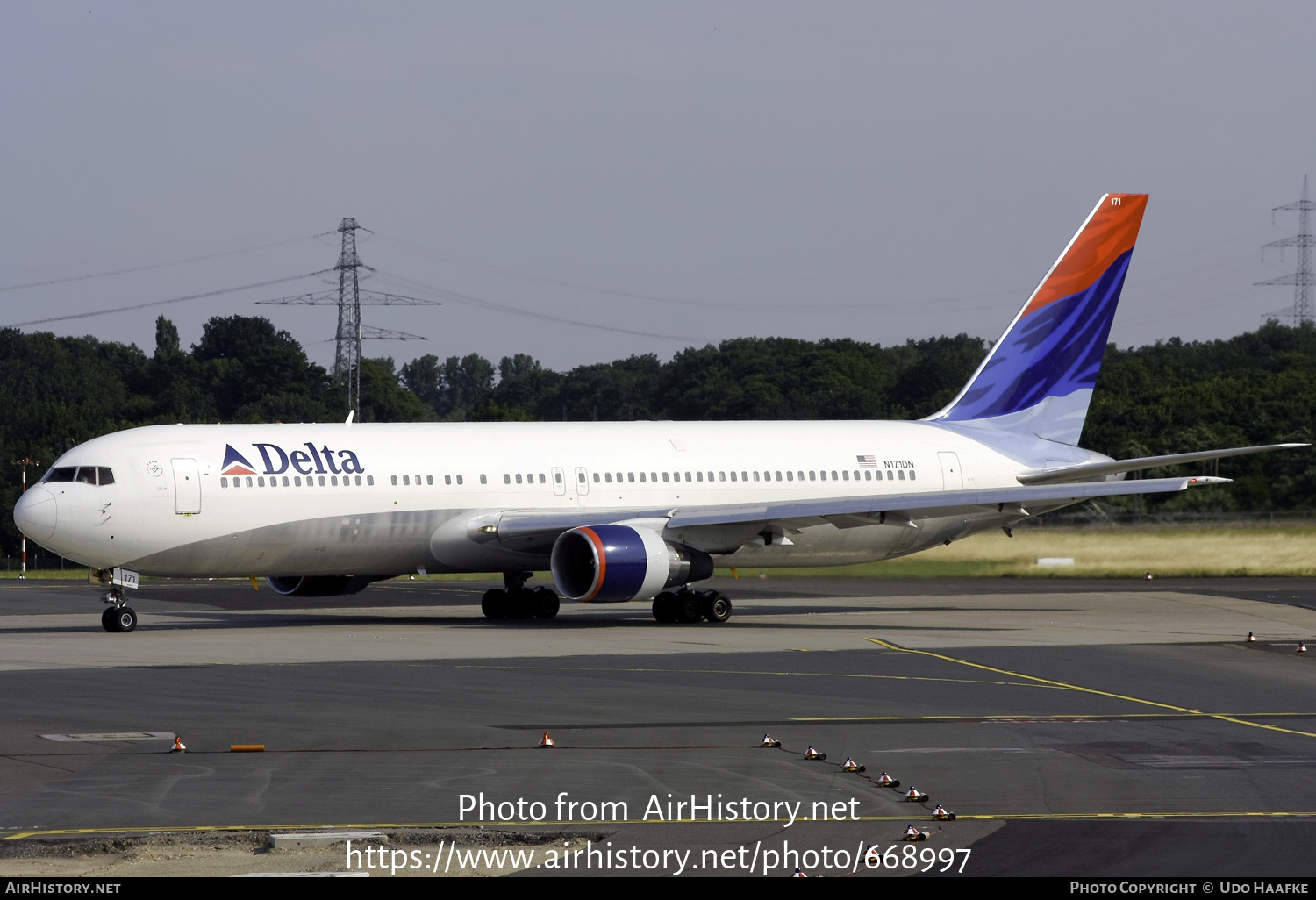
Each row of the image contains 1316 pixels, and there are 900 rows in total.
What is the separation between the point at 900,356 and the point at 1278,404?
213ft

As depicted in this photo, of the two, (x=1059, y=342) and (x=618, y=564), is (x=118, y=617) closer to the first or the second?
(x=618, y=564)

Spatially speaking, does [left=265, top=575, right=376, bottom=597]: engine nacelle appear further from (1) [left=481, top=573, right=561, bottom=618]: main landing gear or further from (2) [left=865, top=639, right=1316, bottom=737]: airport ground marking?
(2) [left=865, top=639, right=1316, bottom=737]: airport ground marking

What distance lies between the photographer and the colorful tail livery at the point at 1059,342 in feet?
134

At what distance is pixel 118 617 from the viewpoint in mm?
30906

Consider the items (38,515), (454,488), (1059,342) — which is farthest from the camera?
(1059,342)

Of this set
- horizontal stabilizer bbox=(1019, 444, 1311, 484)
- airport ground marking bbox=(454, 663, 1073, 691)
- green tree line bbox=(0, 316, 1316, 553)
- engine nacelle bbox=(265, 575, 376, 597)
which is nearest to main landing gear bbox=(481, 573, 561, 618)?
engine nacelle bbox=(265, 575, 376, 597)

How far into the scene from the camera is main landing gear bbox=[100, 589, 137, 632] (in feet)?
101

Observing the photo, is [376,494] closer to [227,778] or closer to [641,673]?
[641,673]

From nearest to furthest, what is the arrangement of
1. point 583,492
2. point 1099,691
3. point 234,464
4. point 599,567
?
point 1099,691 → point 599,567 → point 234,464 → point 583,492

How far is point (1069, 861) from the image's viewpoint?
10844 millimetres

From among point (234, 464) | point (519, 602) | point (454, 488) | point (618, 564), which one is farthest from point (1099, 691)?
point (234, 464)

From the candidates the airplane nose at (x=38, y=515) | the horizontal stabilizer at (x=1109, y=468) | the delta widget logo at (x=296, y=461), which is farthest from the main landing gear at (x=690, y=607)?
the airplane nose at (x=38, y=515)

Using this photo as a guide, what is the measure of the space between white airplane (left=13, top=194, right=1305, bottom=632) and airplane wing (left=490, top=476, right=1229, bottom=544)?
0.05 metres

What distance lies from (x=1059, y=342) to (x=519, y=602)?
15509 mm
